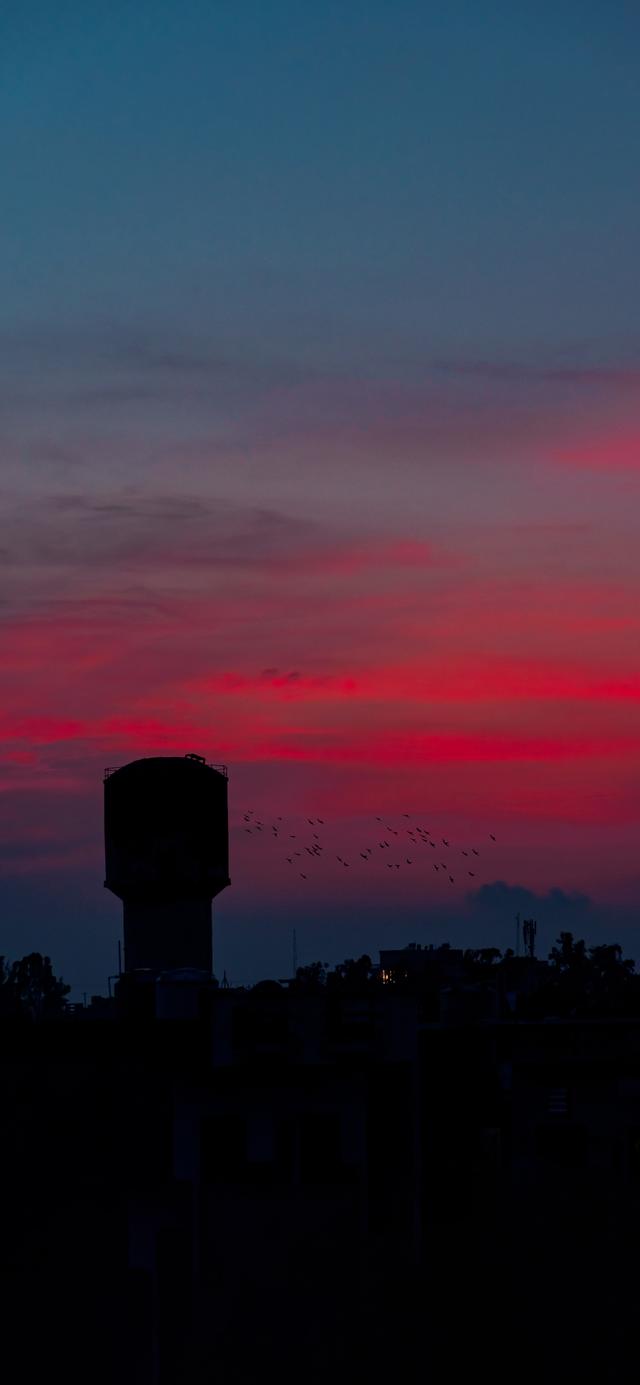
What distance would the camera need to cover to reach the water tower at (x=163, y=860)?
90.5 m

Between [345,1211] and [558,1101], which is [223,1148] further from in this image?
[558,1101]

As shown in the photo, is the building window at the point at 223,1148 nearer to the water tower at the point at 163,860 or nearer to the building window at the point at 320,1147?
the building window at the point at 320,1147

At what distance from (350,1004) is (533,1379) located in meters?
13.4

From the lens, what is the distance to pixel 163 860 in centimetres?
9144

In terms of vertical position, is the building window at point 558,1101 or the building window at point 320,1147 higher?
the building window at point 558,1101

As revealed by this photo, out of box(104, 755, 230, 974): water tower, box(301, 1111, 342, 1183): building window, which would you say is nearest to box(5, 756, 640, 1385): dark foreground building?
box(301, 1111, 342, 1183): building window

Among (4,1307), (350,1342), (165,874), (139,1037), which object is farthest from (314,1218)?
(165,874)

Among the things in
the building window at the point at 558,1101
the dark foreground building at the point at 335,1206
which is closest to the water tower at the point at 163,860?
the dark foreground building at the point at 335,1206

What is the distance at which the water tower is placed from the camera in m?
90.5

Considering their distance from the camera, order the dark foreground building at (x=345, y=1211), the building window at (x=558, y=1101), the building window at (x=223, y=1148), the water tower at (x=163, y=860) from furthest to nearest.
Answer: the water tower at (x=163, y=860)
the building window at (x=558, y=1101)
the building window at (x=223, y=1148)
the dark foreground building at (x=345, y=1211)

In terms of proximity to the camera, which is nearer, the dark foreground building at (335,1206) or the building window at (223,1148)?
the dark foreground building at (335,1206)

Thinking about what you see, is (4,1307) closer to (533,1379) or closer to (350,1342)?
(350,1342)

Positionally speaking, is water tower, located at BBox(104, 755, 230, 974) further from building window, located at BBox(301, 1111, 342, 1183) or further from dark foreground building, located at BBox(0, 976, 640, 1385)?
building window, located at BBox(301, 1111, 342, 1183)

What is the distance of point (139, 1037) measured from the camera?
6044cm
